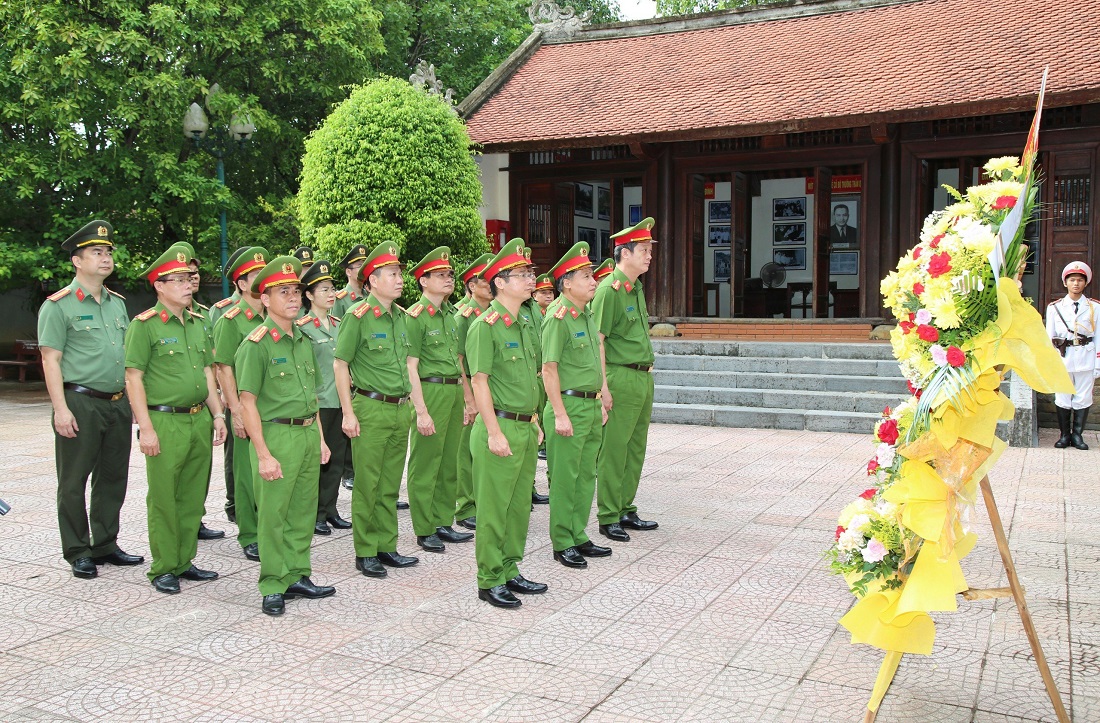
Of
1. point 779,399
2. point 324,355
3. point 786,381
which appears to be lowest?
point 779,399

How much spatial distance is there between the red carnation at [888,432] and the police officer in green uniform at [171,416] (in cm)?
360

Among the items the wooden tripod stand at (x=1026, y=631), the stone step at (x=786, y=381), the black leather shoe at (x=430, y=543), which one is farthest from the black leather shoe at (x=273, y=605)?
the stone step at (x=786, y=381)

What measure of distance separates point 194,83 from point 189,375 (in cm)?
1113

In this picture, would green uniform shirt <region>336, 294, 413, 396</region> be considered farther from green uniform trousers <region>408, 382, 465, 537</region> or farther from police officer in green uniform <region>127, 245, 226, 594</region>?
police officer in green uniform <region>127, 245, 226, 594</region>

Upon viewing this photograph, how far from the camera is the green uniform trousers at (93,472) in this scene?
5.40m

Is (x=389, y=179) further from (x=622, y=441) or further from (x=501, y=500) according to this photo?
(x=501, y=500)

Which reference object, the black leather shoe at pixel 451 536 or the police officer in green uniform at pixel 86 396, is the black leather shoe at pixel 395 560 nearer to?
the black leather shoe at pixel 451 536

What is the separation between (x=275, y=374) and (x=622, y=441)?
2402 millimetres

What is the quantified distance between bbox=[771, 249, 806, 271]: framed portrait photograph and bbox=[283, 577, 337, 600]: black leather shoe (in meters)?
14.9

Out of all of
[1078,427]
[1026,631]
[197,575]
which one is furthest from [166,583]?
[1078,427]

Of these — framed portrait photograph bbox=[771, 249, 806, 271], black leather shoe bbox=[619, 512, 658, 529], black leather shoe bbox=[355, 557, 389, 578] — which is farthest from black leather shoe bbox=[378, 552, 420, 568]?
framed portrait photograph bbox=[771, 249, 806, 271]

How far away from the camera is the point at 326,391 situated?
6.83m

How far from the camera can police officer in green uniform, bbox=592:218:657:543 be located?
6.25 m

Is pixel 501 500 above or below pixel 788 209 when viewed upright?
below
